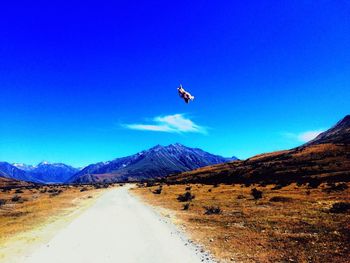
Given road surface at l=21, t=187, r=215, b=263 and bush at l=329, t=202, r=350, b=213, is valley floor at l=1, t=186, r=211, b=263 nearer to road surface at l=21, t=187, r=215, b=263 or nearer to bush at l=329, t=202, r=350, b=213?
road surface at l=21, t=187, r=215, b=263

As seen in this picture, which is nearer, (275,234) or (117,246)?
(117,246)

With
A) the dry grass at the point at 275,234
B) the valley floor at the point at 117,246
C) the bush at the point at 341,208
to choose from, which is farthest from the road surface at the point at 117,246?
the bush at the point at 341,208

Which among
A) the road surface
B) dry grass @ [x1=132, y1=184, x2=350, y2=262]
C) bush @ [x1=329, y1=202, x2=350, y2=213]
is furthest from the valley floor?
bush @ [x1=329, y1=202, x2=350, y2=213]

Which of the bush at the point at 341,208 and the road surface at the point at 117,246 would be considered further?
the bush at the point at 341,208

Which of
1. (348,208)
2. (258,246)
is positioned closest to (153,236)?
(258,246)

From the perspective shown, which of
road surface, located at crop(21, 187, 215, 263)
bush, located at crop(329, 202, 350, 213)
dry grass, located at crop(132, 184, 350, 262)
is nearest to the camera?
road surface, located at crop(21, 187, 215, 263)

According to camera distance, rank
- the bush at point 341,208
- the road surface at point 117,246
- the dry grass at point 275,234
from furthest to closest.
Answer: the bush at point 341,208, the dry grass at point 275,234, the road surface at point 117,246

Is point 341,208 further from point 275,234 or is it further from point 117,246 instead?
point 117,246

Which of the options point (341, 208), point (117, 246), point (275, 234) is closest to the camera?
point (117, 246)

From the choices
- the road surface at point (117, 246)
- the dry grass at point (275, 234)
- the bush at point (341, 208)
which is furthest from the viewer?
the bush at point (341, 208)

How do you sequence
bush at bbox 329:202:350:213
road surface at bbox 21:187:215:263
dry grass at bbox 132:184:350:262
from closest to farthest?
road surface at bbox 21:187:215:263, dry grass at bbox 132:184:350:262, bush at bbox 329:202:350:213

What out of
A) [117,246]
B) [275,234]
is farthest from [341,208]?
[117,246]

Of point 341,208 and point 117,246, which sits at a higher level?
point 341,208

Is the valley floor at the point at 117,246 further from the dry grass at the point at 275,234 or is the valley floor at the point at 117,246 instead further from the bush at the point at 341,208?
the bush at the point at 341,208
